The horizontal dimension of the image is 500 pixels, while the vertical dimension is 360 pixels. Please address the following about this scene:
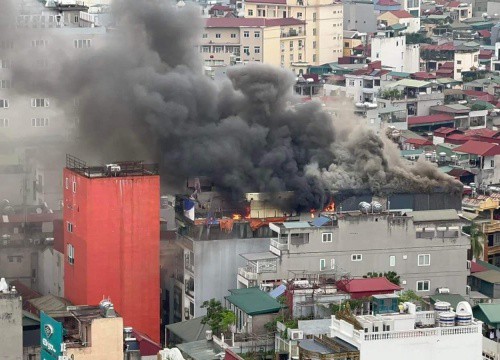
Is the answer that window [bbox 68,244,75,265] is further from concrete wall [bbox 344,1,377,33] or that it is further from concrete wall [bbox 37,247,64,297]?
concrete wall [bbox 344,1,377,33]

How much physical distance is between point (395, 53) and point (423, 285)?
46.5 m

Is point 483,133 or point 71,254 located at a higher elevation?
point 483,133

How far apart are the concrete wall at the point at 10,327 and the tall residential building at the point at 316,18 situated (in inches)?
2198

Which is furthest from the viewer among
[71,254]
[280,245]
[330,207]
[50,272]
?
[330,207]

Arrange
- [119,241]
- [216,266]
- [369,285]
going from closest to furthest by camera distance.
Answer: [369,285] < [119,241] < [216,266]

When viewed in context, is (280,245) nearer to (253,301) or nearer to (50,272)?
(253,301)

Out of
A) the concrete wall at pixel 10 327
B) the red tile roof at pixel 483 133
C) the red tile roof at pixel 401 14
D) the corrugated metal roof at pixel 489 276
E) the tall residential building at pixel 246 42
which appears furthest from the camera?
the red tile roof at pixel 401 14

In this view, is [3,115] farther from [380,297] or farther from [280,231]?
[380,297]

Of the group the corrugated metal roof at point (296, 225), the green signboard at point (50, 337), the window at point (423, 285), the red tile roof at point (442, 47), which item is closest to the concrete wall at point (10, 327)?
the green signboard at point (50, 337)

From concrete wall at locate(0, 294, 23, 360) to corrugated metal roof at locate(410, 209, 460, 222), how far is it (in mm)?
11720

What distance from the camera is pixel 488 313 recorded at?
145 ft

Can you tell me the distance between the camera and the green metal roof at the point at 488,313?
144 ft

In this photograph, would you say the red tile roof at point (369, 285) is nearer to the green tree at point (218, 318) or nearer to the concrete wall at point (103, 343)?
the green tree at point (218, 318)

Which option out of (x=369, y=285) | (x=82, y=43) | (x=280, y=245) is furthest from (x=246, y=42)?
(x=369, y=285)
